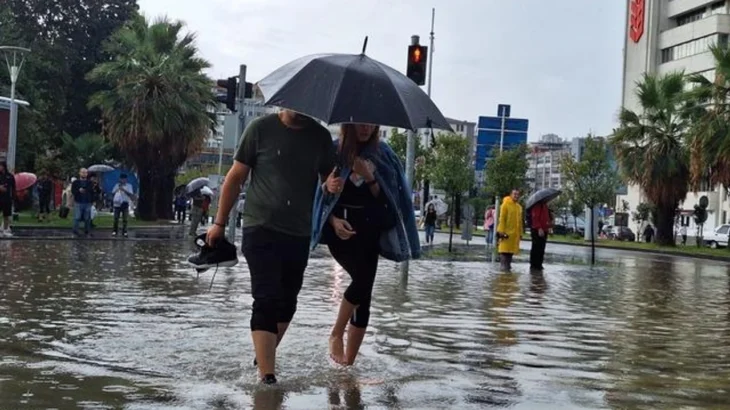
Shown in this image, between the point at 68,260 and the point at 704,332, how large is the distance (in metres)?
10.3

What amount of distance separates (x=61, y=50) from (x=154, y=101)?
16.2m

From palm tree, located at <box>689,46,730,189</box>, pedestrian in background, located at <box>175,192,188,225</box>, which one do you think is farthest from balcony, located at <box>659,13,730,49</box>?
pedestrian in background, located at <box>175,192,188,225</box>

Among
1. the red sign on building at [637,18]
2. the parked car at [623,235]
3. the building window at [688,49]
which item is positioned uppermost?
the red sign on building at [637,18]

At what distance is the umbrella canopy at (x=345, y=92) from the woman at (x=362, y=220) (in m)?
0.27

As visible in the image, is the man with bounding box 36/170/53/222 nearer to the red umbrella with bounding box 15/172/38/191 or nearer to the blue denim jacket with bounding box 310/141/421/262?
the red umbrella with bounding box 15/172/38/191

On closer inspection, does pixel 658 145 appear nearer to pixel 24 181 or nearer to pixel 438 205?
pixel 438 205

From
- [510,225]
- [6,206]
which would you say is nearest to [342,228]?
[510,225]

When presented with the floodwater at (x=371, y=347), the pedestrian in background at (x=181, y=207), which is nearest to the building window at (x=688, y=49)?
the pedestrian in background at (x=181, y=207)

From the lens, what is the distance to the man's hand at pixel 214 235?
235 inches

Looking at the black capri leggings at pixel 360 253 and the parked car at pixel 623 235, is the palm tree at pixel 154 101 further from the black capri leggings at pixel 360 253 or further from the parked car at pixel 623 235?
the black capri leggings at pixel 360 253

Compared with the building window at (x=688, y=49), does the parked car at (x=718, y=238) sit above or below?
below

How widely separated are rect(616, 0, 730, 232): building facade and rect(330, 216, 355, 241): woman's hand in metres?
64.6

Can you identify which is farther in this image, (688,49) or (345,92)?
(688,49)

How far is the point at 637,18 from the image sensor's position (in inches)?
3115
